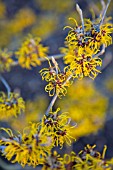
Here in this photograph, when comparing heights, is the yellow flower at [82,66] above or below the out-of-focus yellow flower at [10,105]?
below

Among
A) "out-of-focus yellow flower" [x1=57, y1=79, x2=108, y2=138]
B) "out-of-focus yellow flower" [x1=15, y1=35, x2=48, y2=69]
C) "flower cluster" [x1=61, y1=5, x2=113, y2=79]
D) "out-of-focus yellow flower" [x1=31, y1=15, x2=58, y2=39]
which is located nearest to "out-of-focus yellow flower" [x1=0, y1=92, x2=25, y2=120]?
"out-of-focus yellow flower" [x1=15, y1=35, x2=48, y2=69]

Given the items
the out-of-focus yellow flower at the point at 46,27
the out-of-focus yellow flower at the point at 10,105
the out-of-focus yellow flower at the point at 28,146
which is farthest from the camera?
the out-of-focus yellow flower at the point at 46,27

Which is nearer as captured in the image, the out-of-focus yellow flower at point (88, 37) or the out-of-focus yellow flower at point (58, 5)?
the out-of-focus yellow flower at point (88, 37)

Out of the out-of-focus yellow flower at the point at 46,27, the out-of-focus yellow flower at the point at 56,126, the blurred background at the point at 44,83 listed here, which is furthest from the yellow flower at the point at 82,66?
the out-of-focus yellow flower at the point at 46,27

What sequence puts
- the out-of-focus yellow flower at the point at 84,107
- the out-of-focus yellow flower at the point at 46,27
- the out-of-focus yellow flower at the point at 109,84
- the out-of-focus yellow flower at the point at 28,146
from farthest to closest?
the out-of-focus yellow flower at the point at 46,27
the out-of-focus yellow flower at the point at 109,84
the out-of-focus yellow flower at the point at 84,107
the out-of-focus yellow flower at the point at 28,146

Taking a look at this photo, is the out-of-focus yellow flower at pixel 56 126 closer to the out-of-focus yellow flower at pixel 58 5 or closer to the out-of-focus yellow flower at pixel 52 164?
the out-of-focus yellow flower at pixel 52 164

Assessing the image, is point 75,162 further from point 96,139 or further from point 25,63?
point 96,139

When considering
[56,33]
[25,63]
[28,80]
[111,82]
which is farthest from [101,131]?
[25,63]

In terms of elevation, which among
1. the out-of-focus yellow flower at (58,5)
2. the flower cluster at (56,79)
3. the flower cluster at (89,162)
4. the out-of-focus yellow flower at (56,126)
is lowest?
the flower cluster at (89,162)

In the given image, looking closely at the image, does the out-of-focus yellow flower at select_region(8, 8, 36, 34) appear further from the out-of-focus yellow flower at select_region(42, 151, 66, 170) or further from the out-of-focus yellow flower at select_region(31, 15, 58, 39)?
the out-of-focus yellow flower at select_region(42, 151, 66, 170)
